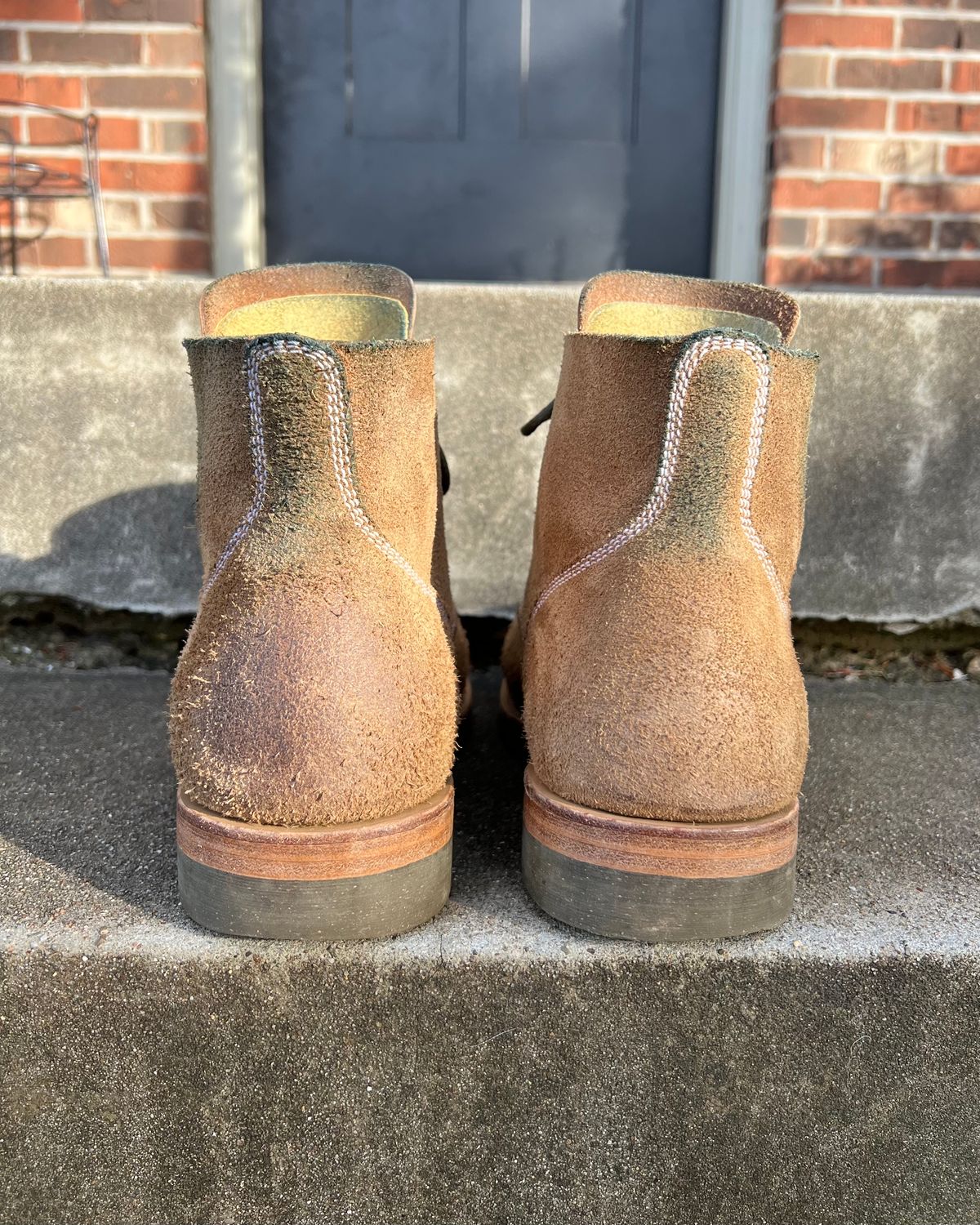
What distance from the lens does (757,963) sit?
67 centimetres

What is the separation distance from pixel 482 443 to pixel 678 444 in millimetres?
677

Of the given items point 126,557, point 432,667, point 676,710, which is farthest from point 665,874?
point 126,557

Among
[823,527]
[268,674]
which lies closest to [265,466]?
[268,674]

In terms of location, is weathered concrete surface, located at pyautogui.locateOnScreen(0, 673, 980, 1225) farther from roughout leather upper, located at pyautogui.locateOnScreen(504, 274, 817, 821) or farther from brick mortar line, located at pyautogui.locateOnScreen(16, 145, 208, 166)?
brick mortar line, located at pyautogui.locateOnScreen(16, 145, 208, 166)

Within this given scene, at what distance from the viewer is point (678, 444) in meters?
0.72

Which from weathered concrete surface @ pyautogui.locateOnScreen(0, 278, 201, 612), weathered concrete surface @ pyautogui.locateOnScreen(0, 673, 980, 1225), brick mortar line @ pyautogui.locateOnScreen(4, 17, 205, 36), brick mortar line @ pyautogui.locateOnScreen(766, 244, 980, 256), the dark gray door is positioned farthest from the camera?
the dark gray door

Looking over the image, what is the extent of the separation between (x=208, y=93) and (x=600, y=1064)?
186cm

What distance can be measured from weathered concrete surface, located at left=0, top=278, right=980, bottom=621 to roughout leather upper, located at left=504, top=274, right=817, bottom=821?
0.57m

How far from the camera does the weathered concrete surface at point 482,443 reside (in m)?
1.33

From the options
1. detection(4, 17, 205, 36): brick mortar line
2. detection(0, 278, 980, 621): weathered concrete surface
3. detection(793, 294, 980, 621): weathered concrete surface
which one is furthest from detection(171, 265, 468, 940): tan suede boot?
detection(4, 17, 205, 36): brick mortar line

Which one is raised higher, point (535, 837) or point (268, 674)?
point (268, 674)

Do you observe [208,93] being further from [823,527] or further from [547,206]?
[823,527]

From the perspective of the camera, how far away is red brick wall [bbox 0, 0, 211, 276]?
171 cm

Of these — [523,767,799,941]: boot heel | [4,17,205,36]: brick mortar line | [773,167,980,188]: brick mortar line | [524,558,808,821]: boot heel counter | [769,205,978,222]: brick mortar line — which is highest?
[4,17,205,36]: brick mortar line
